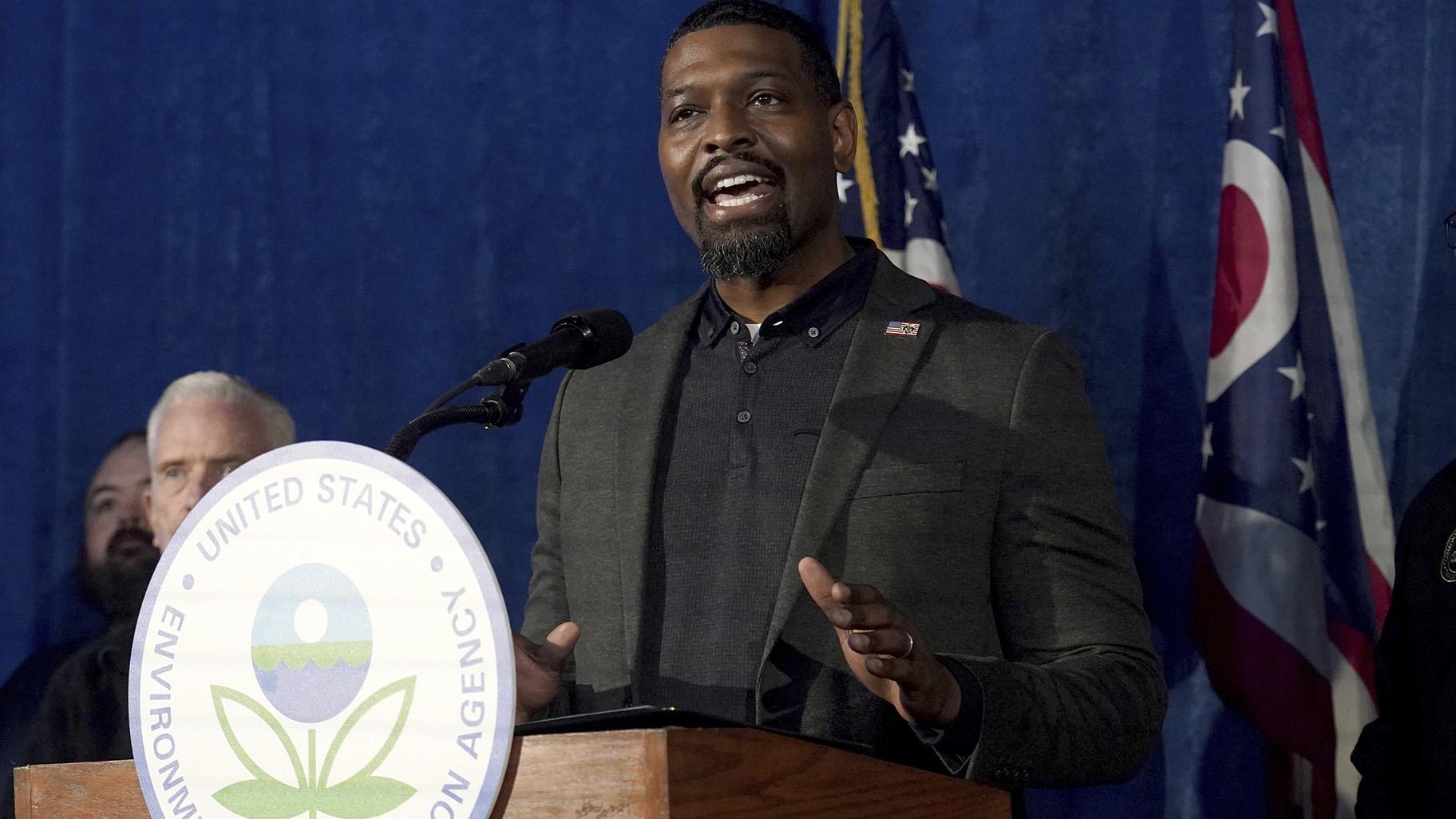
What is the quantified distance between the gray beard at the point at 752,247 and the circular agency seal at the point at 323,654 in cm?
88

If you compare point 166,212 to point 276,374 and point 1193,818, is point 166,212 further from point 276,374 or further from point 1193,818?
point 1193,818

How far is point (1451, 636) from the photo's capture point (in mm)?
2406

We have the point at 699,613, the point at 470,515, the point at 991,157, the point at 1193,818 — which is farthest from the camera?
the point at 470,515

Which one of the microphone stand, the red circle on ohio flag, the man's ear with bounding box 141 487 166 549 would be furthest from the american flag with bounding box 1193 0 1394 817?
the man's ear with bounding box 141 487 166 549

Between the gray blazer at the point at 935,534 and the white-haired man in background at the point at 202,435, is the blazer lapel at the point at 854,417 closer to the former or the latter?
the gray blazer at the point at 935,534

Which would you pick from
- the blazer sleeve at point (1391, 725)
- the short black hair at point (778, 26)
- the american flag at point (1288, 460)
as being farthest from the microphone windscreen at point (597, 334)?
the american flag at point (1288, 460)

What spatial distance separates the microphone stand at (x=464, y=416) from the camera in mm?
1303

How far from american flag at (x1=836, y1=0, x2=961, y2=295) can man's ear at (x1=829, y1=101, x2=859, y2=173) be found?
96cm

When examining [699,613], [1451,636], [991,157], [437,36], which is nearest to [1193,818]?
[1451,636]

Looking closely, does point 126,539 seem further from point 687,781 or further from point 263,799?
point 687,781

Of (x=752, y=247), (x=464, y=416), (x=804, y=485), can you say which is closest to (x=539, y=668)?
(x=464, y=416)

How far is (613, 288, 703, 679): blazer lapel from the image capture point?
1773mm

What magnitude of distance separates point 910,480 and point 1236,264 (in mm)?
1452

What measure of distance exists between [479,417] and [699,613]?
21.1 inches
